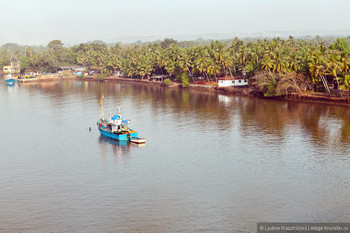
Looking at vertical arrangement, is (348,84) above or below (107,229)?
above

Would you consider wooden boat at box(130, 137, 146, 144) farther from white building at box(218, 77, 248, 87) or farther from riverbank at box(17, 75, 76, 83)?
riverbank at box(17, 75, 76, 83)

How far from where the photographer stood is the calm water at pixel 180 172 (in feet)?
118

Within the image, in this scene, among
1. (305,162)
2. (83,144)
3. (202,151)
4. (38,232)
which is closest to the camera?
(38,232)

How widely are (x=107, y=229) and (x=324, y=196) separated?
22.9 m

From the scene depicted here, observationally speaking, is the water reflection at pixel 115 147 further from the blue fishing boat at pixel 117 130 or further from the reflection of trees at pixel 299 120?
the reflection of trees at pixel 299 120

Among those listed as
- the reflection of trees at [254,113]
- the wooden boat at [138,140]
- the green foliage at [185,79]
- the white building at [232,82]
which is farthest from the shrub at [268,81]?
the wooden boat at [138,140]

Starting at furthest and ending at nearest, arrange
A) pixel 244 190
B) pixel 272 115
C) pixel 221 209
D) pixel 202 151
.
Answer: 1. pixel 272 115
2. pixel 202 151
3. pixel 244 190
4. pixel 221 209

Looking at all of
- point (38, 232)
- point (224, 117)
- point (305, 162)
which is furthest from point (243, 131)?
point (38, 232)

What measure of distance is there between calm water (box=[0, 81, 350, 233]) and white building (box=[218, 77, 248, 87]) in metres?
32.9

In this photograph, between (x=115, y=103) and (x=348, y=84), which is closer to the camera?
(x=348, y=84)

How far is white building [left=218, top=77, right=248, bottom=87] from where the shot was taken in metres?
115

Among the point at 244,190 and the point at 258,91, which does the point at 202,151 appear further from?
the point at 258,91

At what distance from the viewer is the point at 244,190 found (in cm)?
4088

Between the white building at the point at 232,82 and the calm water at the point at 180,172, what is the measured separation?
108 ft
